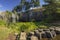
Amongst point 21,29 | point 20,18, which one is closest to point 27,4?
point 20,18

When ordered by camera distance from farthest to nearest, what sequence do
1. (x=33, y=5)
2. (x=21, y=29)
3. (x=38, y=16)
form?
(x=33, y=5) → (x=38, y=16) → (x=21, y=29)

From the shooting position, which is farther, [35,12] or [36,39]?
[35,12]

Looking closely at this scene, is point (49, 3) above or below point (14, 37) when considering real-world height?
above

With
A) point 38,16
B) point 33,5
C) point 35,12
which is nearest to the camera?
point 38,16

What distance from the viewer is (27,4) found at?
132 feet

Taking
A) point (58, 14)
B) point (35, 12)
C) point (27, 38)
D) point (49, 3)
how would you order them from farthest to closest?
point (35, 12) < point (49, 3) < point (58, 14) < point (27, 38)

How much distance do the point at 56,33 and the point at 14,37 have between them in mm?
3407

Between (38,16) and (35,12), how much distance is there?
2.25m

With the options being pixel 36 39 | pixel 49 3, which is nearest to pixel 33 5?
pixel 49 3

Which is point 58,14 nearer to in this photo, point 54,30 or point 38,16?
point 38,16

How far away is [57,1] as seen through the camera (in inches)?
918

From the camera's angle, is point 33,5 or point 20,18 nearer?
point 20,18

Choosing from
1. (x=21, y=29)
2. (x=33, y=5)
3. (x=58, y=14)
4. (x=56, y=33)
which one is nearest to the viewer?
(x=56, y=33)

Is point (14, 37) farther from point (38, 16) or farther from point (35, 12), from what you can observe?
point (35, 12)
